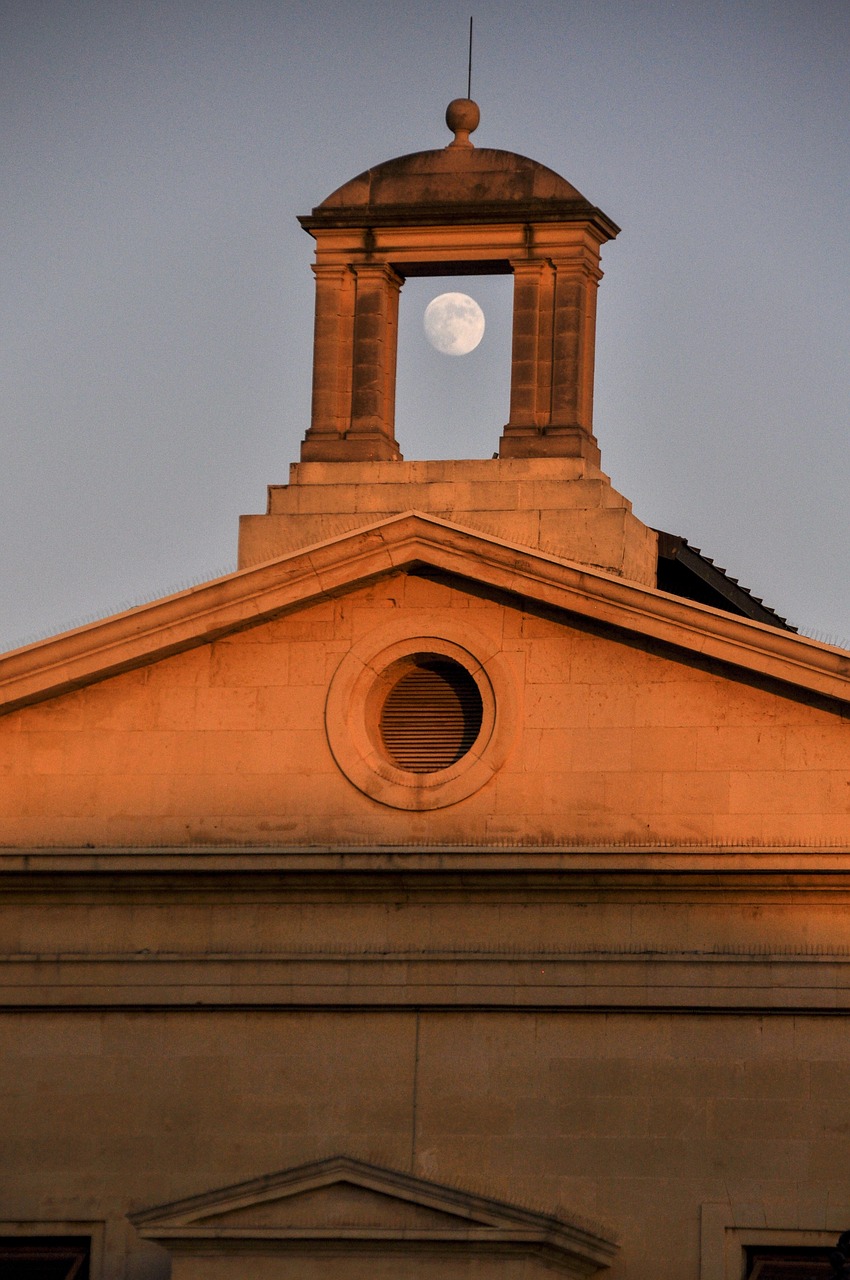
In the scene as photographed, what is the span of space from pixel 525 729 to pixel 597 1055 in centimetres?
372

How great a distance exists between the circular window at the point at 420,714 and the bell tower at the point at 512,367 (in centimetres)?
331

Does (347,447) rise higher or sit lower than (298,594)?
higher

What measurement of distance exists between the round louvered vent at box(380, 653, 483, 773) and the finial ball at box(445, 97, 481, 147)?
8.54m

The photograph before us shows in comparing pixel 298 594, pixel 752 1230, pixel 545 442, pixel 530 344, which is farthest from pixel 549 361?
pixel 752 1230

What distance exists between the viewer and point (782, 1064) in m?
33.9

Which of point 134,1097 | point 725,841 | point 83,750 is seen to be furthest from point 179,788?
point 725,841

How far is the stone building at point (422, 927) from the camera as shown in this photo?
3362 cm

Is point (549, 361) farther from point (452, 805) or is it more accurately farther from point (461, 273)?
point (452, 805)

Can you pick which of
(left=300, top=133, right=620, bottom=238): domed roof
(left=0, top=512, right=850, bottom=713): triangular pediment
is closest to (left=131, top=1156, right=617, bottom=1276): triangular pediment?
(left=0, top=512, right=850, bottom=713): triangular pediment

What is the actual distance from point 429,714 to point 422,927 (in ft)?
8.26

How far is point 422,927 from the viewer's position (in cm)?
3494

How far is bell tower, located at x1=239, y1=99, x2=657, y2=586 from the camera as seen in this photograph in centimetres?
3897

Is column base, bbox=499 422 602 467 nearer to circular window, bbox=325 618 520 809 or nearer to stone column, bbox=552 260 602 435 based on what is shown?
stone column, bbox=552 260 602 435

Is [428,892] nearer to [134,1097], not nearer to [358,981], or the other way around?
[358,981]
